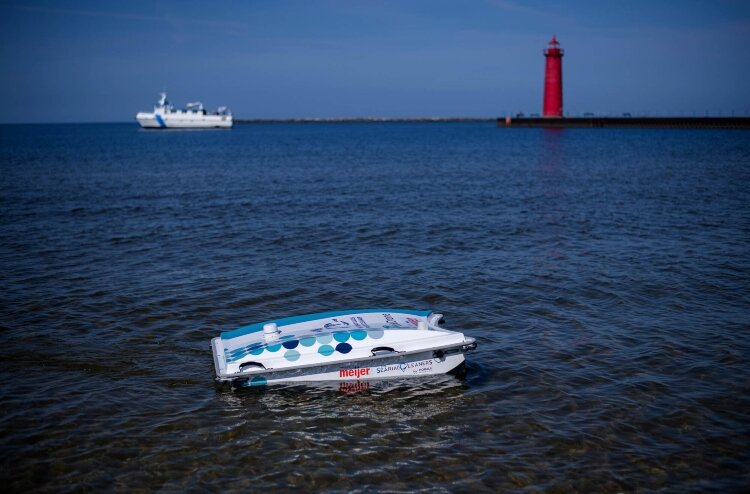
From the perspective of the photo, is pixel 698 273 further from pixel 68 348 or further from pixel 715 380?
pixel 68 348

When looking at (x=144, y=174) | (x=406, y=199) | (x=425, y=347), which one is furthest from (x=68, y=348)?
(x=144, y=174)

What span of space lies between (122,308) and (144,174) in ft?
116

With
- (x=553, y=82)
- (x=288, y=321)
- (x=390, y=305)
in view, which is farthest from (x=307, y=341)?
(x=553, y=82)

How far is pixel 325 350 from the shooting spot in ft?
36.0

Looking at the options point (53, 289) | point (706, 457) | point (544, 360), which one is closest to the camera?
point (706, 457)

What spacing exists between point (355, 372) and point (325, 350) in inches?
27.1

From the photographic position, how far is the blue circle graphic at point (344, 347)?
A: 36.1 feet

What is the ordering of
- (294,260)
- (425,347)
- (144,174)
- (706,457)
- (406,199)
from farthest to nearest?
(144,174) < (406,199) < (294,260) < (425,347) < (706,457)

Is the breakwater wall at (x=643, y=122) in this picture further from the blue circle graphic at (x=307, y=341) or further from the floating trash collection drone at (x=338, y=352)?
the blue circle graphic at (x=307, y=341)

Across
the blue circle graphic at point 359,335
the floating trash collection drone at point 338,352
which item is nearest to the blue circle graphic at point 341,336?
the floating trash collection drone at point 338,352

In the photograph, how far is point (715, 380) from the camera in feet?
36.8

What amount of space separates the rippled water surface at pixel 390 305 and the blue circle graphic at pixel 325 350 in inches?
28.1

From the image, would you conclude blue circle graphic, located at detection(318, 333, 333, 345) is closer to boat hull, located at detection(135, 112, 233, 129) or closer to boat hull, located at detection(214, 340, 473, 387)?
boat hull, located at detection(214, 340, 473, 387)

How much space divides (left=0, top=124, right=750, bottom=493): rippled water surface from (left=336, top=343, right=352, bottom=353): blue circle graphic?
2.52 feet
